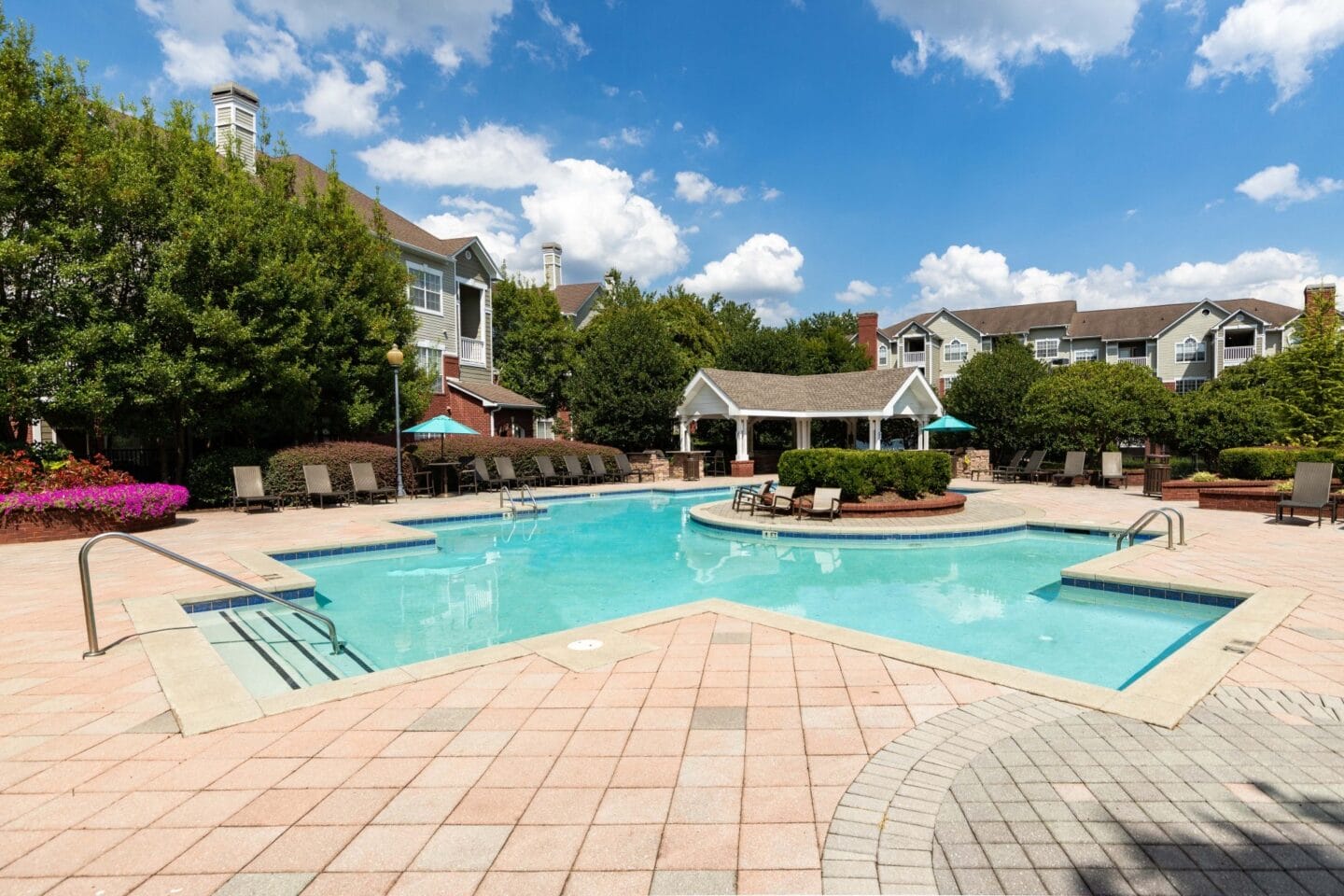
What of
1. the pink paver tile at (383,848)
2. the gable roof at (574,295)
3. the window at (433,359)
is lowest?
the pink paver tile at (383,848)

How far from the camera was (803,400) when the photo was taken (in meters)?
28.6

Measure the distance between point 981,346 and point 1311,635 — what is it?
5157 cm

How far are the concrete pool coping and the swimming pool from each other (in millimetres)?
484

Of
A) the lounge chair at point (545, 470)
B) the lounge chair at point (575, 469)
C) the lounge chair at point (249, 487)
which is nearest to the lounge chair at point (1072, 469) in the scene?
the lounge chair at point (575, 469)

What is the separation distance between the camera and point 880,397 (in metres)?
27.5

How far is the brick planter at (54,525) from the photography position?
11648 mm

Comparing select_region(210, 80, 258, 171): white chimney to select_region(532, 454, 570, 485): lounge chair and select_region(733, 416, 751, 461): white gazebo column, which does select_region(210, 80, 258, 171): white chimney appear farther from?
select_region(733, 416, 751, 461): white gazebo column

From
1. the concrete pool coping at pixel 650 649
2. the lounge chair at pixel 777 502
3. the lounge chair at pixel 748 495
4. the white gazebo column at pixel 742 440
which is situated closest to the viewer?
the concrete pool coping at pixel 650 649

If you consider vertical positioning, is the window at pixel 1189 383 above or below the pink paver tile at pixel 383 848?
above

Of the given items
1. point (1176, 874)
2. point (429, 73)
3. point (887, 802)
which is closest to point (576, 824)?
point (887, 802)

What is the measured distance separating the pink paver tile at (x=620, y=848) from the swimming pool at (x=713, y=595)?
3.74 metres

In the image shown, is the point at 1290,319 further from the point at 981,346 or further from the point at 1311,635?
the point at 1311,635

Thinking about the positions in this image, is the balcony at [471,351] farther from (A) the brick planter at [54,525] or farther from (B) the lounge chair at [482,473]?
(A) the brick planter at [54,525]

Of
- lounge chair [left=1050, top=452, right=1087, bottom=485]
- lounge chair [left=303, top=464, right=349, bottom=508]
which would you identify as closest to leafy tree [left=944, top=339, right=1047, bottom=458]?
lounge chair [left=1050, top=452, right=1087, bottom=485]
